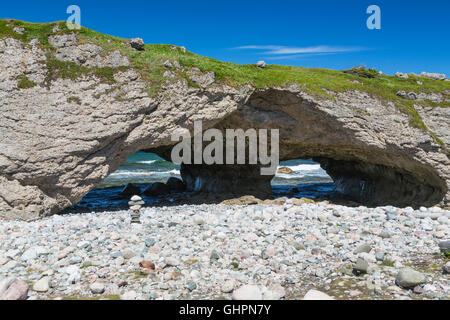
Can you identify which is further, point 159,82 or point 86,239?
point 159,82

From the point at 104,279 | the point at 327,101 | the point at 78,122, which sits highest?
the point at 327,101

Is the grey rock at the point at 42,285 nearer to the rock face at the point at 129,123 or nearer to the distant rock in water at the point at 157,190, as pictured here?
the rock face at the point at 129,123

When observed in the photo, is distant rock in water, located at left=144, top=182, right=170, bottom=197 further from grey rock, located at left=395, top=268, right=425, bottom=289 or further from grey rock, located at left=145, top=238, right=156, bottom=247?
grey rock, located at left=395, top=268, right=425, bottom=289

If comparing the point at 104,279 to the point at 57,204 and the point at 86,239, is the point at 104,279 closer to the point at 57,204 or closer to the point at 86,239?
the point at 86,239

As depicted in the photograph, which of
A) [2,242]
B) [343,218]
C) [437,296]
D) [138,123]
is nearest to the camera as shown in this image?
[437,296]

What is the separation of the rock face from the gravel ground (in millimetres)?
2067

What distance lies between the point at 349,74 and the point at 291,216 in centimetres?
1031

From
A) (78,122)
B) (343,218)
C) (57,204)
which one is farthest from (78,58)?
(343,218)

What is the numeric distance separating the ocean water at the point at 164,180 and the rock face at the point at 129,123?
674 centimetres

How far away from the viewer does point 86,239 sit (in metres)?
9.30

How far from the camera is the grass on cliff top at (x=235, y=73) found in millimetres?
12938

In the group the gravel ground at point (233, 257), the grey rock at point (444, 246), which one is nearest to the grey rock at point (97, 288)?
the gravel ground at point (233, 257)

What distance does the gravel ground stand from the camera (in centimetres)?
667

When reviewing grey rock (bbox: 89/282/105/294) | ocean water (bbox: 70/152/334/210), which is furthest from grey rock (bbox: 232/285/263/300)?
ocean water (bbox: 70/152/334/210)
